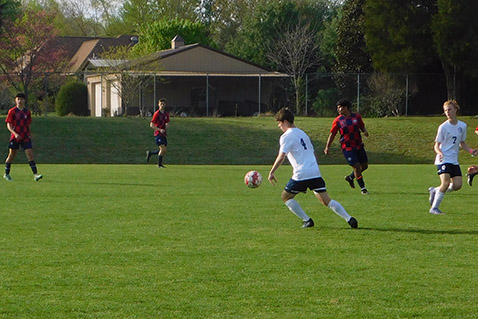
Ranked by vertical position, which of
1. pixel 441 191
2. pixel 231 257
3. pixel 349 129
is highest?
pixel 349 129

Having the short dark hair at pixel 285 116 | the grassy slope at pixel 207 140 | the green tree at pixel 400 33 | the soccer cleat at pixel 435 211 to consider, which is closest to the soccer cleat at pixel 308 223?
the short dark hair at pixel 285 116

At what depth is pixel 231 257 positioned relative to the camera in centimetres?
862

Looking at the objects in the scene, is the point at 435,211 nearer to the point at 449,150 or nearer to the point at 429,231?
the point at 449,150

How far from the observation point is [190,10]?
86188 millimetres

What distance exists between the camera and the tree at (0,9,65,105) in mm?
53219

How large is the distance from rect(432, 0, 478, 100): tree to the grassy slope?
3213mm

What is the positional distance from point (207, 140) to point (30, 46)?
24974 mm

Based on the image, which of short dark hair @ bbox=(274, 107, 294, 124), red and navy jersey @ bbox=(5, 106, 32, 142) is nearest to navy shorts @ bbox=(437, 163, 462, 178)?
short dark hair @ bbox=(274, 107, 294, 124)

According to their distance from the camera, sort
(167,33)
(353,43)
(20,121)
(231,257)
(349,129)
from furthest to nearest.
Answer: (167,33) → (353,43) → (20,121) → (349,129) → (231,257)

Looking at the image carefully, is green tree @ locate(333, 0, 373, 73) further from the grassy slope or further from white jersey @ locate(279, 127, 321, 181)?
white jersey @ locate(279, 127, 321, 181)

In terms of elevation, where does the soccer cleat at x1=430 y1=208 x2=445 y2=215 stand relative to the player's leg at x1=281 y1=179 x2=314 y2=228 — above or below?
below

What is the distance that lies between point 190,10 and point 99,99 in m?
36.7

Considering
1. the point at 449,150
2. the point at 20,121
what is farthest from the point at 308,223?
the point at 20,121

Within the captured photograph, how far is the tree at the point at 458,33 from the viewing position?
40.0m
